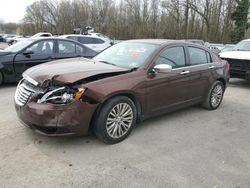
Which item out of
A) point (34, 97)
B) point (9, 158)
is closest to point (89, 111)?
point (34, 97)

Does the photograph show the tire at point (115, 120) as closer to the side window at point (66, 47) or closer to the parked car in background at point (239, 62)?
the side window at point (66, 47)

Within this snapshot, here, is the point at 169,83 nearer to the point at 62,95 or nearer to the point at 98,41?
the point at 62,95

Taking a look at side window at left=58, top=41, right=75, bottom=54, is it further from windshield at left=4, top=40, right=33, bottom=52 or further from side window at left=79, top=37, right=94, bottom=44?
side window at left=79, top=37, right=94, bottom=44

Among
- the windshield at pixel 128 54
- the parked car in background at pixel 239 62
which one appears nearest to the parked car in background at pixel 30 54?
the windshield at pixel 128 54

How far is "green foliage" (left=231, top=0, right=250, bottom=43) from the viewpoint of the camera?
83.9ft

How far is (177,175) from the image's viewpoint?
338 cm

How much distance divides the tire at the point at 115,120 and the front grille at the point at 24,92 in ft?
3.31

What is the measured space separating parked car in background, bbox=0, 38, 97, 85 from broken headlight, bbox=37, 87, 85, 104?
15.3ft

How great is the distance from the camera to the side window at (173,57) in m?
4.81

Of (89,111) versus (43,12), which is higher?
(43,12)

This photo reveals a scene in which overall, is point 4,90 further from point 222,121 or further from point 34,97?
point 222,121

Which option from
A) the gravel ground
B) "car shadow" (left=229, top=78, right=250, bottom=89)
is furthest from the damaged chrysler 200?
"car shadow" (left=229, top=78, right=250, bottom=89)

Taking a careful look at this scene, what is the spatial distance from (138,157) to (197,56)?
2.83 metres

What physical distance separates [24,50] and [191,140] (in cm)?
584
